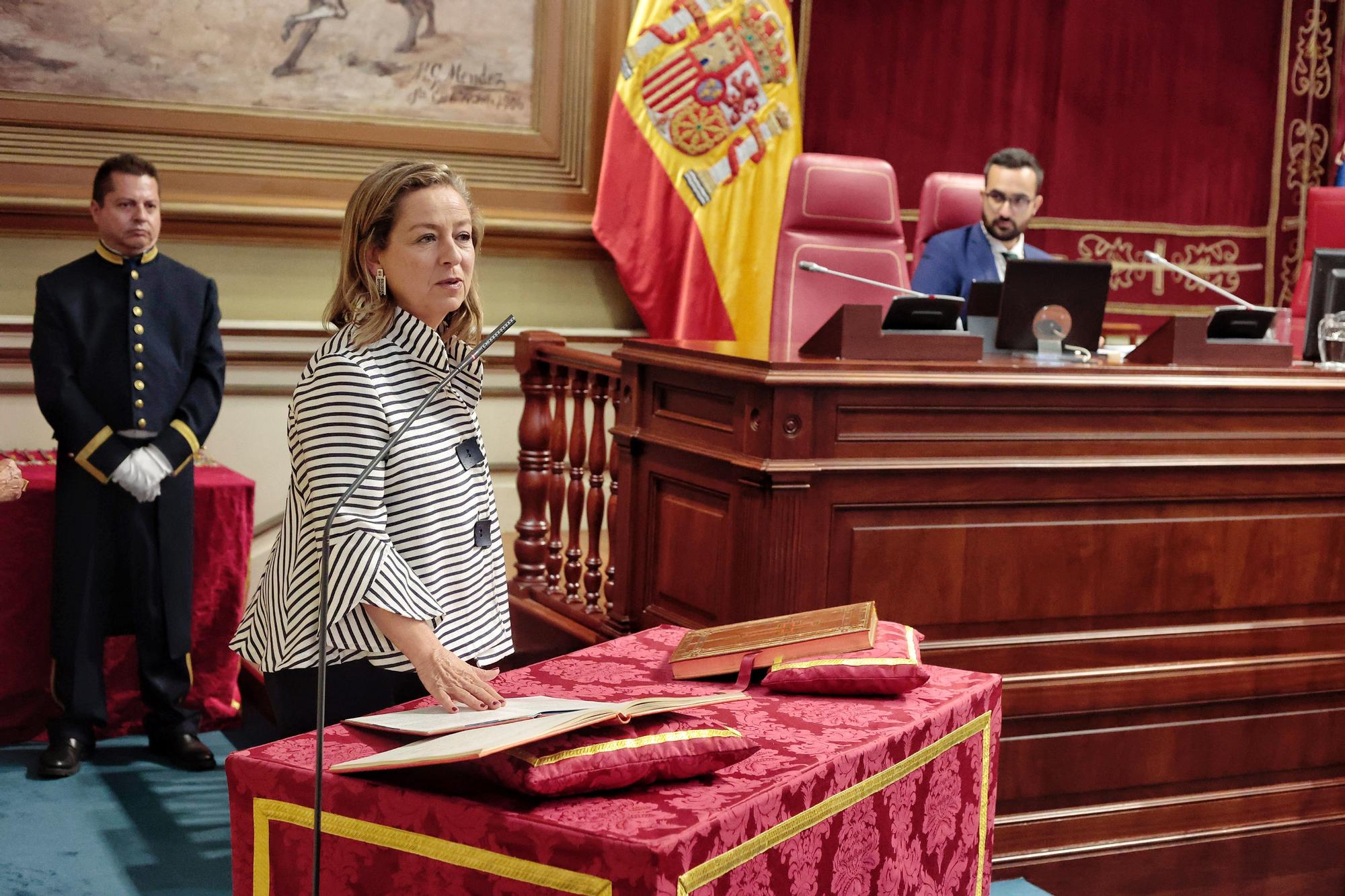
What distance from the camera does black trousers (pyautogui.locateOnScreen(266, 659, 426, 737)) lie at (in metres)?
1.66

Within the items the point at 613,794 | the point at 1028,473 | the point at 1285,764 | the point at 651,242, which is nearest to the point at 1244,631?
the point at 1285,764

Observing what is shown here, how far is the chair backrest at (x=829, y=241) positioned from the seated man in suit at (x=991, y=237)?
15 cm

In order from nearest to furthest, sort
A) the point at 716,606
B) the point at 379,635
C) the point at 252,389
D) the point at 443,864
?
the point at 443,864 → the point at 379,635 → the point at 716,606 → the point at 252,389

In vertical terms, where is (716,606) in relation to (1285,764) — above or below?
above

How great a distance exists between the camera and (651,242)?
15.9ft

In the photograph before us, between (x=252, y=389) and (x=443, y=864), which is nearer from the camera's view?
(x=443, y=864)

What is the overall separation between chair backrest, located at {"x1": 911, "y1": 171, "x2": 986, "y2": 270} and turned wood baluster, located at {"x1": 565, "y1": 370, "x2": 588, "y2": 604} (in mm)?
1583

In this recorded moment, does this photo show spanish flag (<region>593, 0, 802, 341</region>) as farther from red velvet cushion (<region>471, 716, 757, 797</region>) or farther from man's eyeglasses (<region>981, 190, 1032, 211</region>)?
red velvet cushion (<region>471, 716, 757, 797</region>)

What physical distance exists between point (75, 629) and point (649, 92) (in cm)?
264

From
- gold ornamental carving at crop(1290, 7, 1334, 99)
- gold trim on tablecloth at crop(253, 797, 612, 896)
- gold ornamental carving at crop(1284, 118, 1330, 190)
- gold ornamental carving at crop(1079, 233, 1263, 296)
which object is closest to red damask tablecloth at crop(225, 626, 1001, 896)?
gold trim on tablecloth at crop(253, 797, 612, 896)

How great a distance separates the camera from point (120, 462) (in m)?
3.14

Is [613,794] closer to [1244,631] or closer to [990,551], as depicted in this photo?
[990,551]

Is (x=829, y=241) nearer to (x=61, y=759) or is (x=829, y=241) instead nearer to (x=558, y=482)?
(x=558, y=482)
